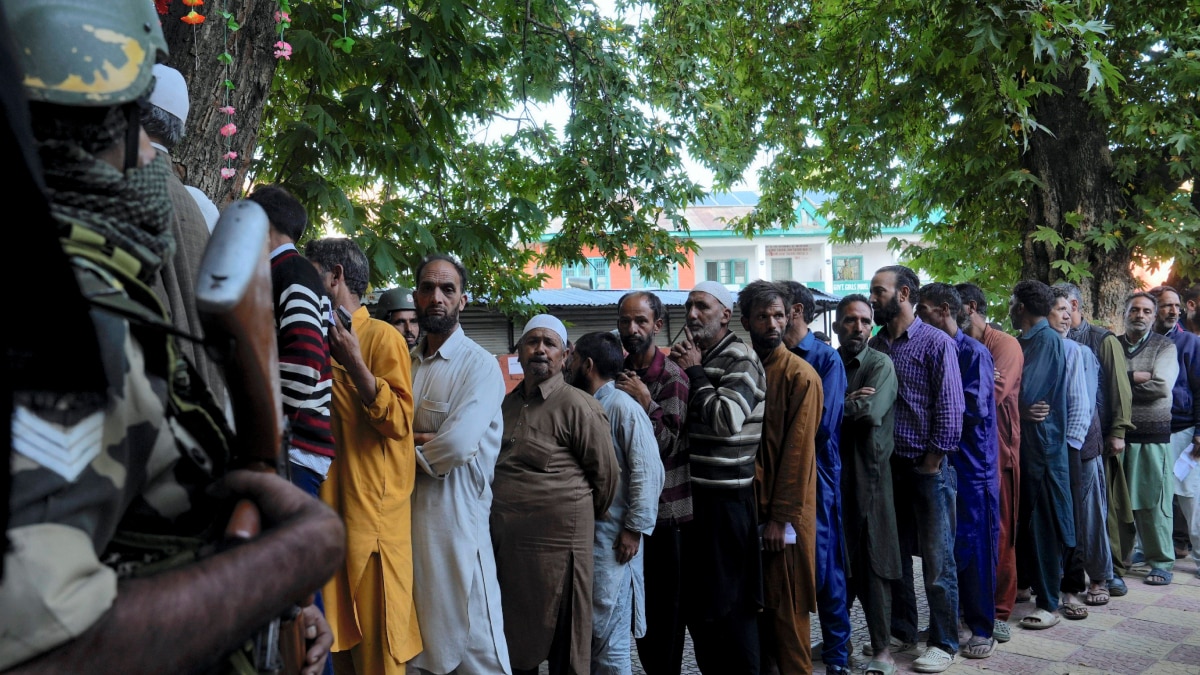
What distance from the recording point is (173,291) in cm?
175

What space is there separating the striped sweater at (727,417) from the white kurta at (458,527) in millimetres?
1120

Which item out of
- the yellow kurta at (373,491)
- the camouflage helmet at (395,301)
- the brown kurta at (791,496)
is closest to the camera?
the yellow kurta at (373,491)

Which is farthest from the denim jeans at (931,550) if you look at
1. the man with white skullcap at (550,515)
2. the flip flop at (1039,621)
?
the man with white skullcap at (550,515)

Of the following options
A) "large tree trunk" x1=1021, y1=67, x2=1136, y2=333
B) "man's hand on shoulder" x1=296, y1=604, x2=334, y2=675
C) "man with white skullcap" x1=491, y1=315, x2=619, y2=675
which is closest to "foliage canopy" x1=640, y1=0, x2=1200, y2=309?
"large tree trunk" x1=1021, y1=67, x2=1136, y2=333

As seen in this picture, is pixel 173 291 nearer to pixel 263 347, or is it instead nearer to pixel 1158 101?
pixel 263 347

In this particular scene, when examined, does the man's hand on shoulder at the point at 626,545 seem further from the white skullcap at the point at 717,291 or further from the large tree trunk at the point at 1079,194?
the large tree trunk at the point at 1079,194

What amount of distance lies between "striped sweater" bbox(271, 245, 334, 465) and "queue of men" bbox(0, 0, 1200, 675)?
0.5 inches

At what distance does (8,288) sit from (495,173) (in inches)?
392

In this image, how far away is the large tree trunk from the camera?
1061 cm

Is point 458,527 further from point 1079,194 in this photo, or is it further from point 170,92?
point 1079,194

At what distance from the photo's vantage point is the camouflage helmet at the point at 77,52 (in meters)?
1.03

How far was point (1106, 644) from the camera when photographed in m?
6.20

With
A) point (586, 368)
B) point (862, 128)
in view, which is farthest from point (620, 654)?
point (862, 128)

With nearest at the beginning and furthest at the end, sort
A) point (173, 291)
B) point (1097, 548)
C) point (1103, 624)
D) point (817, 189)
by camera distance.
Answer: point (173, 291)
point (1103, 624)
point (1097, 548)
point (817, 189)
